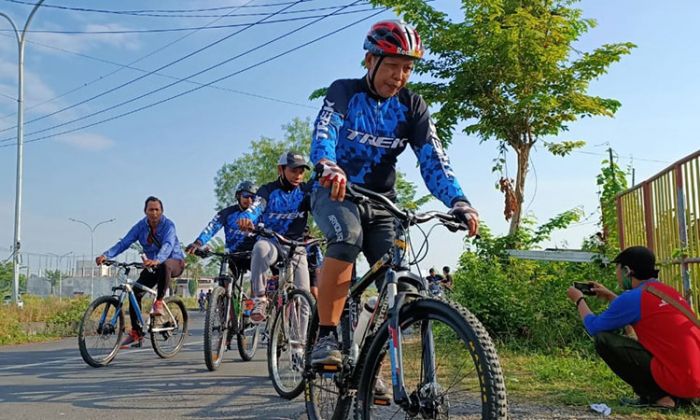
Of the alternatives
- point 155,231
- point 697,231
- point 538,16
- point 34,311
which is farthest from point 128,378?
point 34,311

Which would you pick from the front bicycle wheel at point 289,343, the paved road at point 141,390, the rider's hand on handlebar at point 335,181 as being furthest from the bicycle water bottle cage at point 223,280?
the rider's hand on handlebar at point 335,181

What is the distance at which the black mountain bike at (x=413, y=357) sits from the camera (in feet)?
8.04

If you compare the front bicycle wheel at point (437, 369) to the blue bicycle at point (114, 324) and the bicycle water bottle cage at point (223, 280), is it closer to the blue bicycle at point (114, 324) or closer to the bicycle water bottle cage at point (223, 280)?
the bicycle water bottle cage at point (223, 280)

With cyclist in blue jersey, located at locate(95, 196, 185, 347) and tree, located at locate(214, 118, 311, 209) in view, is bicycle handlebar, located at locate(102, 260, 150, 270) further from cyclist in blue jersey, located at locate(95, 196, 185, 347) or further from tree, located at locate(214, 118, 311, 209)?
tree, located at locate(214, 118, 311, 209)

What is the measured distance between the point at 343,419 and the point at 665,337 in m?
2.43

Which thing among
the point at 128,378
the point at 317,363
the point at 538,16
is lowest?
the point at 128,378

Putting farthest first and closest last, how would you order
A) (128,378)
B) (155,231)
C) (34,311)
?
(34,311) → (155,231) → (128,378)

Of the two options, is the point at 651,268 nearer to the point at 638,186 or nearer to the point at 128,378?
the point at 638,186

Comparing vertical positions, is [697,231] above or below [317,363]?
above

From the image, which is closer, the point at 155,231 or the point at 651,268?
the point at 651,268

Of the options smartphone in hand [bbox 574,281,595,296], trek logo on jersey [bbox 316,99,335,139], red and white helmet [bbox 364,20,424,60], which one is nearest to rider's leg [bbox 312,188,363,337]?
trek logo on jersey [bbox 316,99,335,139]

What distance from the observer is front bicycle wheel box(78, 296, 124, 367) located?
24.4 ft

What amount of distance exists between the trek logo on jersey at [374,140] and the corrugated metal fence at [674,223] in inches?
112

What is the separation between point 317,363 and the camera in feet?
11.1
